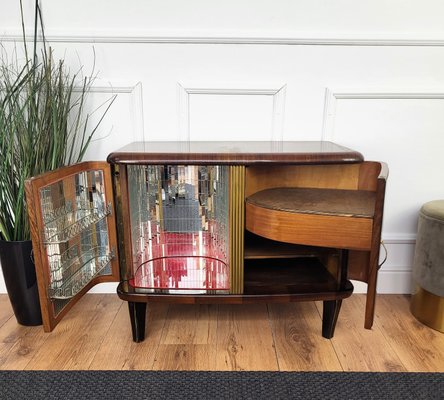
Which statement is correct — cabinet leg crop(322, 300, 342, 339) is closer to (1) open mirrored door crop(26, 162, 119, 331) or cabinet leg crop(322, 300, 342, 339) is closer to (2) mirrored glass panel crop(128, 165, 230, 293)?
(2) mirrored glass panel crop(128, 165, 230, 293)

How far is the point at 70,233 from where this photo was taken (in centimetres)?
100

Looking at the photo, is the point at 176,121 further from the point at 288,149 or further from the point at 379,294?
the point at 379,294

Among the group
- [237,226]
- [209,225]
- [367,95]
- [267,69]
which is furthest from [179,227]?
[367,95]

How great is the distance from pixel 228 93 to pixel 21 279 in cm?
83

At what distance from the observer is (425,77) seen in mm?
1200

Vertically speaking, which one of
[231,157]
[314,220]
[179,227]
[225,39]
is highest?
[225,39]

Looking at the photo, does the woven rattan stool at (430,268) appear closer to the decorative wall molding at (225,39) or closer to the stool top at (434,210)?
the stool top at (434,210)

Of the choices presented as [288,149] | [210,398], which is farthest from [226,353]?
[288,149]

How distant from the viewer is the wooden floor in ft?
3.22

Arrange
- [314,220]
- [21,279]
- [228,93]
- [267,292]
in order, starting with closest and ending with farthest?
1. [314,220]
2. [267,292]
3. [21,279]
4. [228,93]

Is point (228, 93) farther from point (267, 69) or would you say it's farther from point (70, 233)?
point (70, 233)

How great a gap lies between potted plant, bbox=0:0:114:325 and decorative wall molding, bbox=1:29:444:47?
60mm

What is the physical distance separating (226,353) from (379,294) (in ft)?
2.13

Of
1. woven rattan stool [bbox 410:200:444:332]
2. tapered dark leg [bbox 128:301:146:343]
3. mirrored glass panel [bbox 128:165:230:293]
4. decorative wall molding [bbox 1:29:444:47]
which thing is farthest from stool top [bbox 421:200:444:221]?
tapered dark leg [bbox 128:301:146:343]
